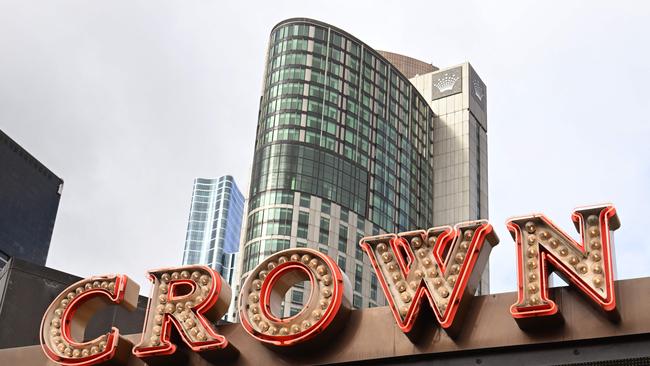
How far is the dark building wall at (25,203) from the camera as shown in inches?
5901

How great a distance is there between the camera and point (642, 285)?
18.8 m

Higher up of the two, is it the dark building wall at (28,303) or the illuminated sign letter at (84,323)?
the dark building wall at (28,303)

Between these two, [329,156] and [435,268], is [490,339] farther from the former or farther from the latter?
[329,156]

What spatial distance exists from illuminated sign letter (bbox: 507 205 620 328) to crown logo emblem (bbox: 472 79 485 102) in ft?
469

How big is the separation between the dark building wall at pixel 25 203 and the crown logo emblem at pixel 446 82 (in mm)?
70357

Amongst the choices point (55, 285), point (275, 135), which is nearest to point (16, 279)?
point (55, 285)

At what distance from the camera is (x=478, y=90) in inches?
6378

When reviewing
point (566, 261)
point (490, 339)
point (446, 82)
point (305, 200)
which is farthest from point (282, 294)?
point (446, 82)

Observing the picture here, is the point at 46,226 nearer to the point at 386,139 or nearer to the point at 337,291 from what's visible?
the point at 386,139

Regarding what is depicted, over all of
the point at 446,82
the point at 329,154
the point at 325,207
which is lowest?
the point at 325,207

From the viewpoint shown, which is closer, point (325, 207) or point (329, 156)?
point (325, 207)

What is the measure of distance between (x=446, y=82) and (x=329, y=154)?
139 feet

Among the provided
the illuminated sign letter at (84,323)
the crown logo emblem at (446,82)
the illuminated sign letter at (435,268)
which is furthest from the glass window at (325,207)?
the illuminated sign letter at (435,268)

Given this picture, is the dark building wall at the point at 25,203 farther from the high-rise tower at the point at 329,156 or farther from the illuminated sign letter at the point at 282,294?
the illuminated sign letter at the point at 282,294
